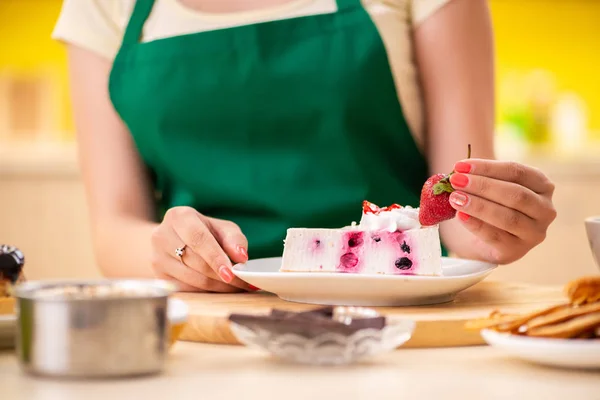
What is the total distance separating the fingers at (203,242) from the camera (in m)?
1.10

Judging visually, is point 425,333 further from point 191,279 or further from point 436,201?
point 191,279

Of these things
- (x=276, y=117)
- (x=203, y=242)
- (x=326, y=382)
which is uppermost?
(x=276, y=117)

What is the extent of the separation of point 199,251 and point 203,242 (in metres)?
0.01

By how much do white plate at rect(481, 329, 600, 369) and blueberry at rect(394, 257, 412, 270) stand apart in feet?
1.16

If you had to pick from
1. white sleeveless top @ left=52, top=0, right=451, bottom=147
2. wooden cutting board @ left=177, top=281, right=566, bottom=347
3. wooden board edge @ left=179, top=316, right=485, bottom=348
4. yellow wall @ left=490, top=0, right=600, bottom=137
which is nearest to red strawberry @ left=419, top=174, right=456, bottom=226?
wooden cutting board @ left=177, top=281, right=566, bottom=347

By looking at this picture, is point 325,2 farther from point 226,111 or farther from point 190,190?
point 190,190

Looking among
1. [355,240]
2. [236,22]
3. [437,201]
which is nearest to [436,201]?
[437,201]

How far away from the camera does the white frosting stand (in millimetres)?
1106

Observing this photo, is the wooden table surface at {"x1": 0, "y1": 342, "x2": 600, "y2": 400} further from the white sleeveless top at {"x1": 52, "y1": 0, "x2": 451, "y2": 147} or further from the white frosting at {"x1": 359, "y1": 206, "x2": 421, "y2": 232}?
the white sleeveless top at {"x1": 52, "y1": 0, "x2": 451, "y2": 147}

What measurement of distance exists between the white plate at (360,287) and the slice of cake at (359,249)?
6 cm

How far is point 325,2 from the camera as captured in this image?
1.45 metres

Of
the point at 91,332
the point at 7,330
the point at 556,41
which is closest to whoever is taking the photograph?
the point at 91,332

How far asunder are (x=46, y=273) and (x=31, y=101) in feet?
3.27

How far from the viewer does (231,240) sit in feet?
3.73
